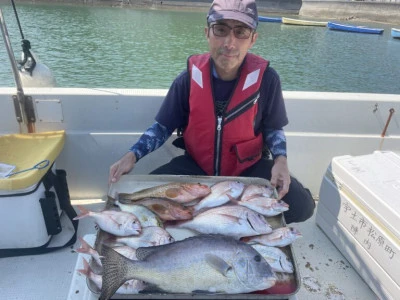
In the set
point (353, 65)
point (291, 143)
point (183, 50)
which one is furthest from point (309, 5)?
point (291, 143)

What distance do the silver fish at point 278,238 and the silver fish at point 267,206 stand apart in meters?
0.14

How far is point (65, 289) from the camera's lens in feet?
6.38

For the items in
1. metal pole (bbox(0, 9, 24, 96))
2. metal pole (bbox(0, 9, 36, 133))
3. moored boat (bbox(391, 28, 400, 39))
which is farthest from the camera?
moored boat (bbox(391, 28, 400, 39))

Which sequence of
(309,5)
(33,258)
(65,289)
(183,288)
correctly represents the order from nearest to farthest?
(183,288), (65,289), (33,258), (309,5)

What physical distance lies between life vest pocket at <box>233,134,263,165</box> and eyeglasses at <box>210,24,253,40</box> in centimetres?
70

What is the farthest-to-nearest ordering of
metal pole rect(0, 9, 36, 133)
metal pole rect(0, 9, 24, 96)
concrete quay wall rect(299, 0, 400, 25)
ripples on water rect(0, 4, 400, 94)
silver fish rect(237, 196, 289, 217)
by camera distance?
1. concrete quay wall rect(299, 0, 400, 25)
2. ripples on water rect(0, 4, 400, 94)
3. metal pole rect(0, 9, 36, 133)
4. metal pole rect(0, 9, 24, 96)
5. silver fish rect(237, 196, 289, 217)

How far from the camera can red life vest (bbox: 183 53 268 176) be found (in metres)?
2.21

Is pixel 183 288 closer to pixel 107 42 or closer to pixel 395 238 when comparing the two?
pixel 395 238

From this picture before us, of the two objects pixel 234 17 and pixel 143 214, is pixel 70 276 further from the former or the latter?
pixel 234 17

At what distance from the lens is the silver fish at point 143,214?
1.62 meters

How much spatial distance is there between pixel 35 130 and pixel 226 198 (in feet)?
5.42

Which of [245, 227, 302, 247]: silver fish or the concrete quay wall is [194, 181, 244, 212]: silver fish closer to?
[245, 227, 302, 247]: silver fish

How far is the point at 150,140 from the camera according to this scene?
2209mm

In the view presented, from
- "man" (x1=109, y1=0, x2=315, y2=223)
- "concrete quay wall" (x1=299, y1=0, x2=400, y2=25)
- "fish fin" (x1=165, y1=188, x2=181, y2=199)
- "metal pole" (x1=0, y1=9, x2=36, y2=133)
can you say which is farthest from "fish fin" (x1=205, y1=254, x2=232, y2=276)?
"concrete quay wall" (x1=299, y1=0, x2=400, y2=25)
